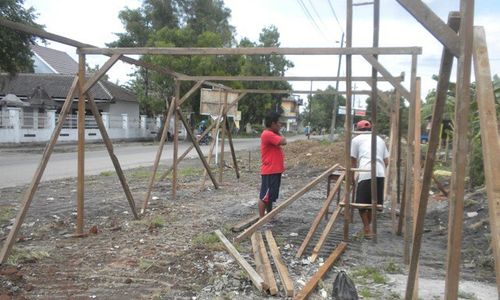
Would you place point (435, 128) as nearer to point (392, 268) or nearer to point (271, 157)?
point (392, 268)

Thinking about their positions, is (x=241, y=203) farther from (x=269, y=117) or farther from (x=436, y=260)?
(x=436, y=260)

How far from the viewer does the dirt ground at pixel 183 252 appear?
455 centimetres

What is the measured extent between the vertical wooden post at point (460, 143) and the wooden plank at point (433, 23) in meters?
0.07

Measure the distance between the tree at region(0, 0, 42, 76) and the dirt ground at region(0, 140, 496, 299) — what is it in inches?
455

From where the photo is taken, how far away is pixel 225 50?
20.7 ft

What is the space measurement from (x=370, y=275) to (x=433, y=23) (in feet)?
10.8

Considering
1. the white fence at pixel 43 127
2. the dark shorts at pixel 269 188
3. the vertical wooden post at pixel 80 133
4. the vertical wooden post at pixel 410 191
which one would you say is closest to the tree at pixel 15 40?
the white fence at pixel 43 127

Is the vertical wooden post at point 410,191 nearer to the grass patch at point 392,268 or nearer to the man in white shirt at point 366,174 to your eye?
the grass patch at point 392,268

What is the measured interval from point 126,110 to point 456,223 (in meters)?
38.5

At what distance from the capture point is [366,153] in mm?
7242

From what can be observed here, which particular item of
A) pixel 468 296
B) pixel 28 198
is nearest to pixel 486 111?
pixel 468 296

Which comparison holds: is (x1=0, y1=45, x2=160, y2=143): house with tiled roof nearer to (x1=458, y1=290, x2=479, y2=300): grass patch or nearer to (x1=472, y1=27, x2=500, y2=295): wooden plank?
(x1=458, y1=290, x2=479, y2=300): grass patch

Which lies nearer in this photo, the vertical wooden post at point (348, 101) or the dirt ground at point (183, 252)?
the dirt ground at point (183, 252)

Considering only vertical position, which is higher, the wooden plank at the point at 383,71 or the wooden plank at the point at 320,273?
the wooden plank at the point at 383,71
